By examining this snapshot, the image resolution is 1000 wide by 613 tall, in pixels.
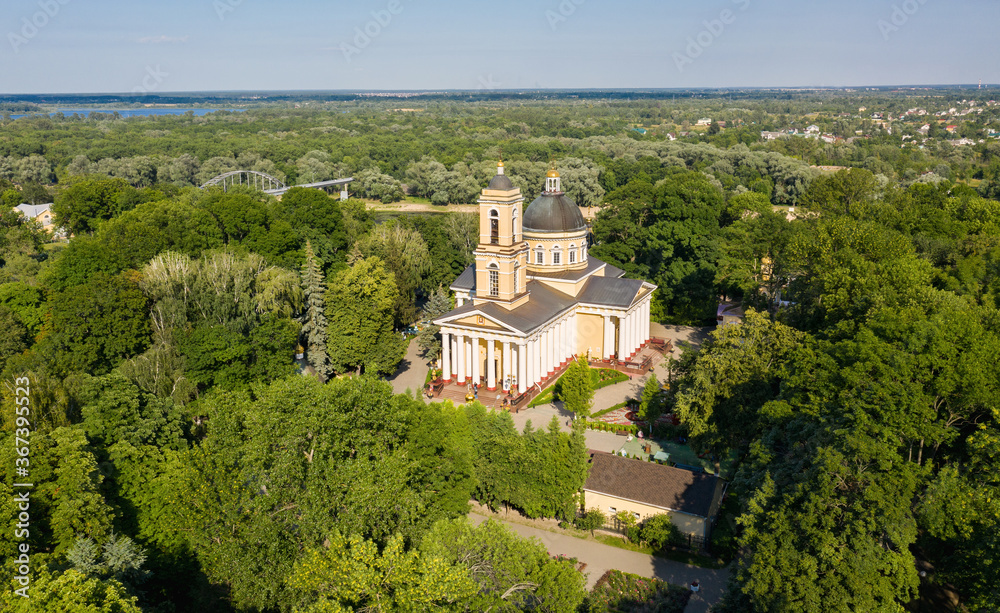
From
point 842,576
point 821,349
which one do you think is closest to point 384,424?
point 842,576

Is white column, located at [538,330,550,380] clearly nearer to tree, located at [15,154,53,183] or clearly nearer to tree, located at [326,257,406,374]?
tree, located at [326,257,406,374]

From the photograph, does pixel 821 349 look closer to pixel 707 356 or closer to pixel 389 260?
pixel 707 356

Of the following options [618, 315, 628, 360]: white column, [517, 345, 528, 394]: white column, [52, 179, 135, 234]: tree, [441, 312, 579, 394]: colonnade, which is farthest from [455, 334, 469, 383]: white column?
[52, 179, 135, 234]: tree

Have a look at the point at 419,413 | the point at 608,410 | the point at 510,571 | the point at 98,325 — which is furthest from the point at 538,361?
the point at 98,325

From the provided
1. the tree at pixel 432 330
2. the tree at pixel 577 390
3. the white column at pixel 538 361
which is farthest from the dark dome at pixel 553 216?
the tree at pixel 577 390

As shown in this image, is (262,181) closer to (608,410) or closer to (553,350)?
(553,350)

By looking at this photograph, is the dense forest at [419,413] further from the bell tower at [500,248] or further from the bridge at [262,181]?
the bridge at [262,181]
